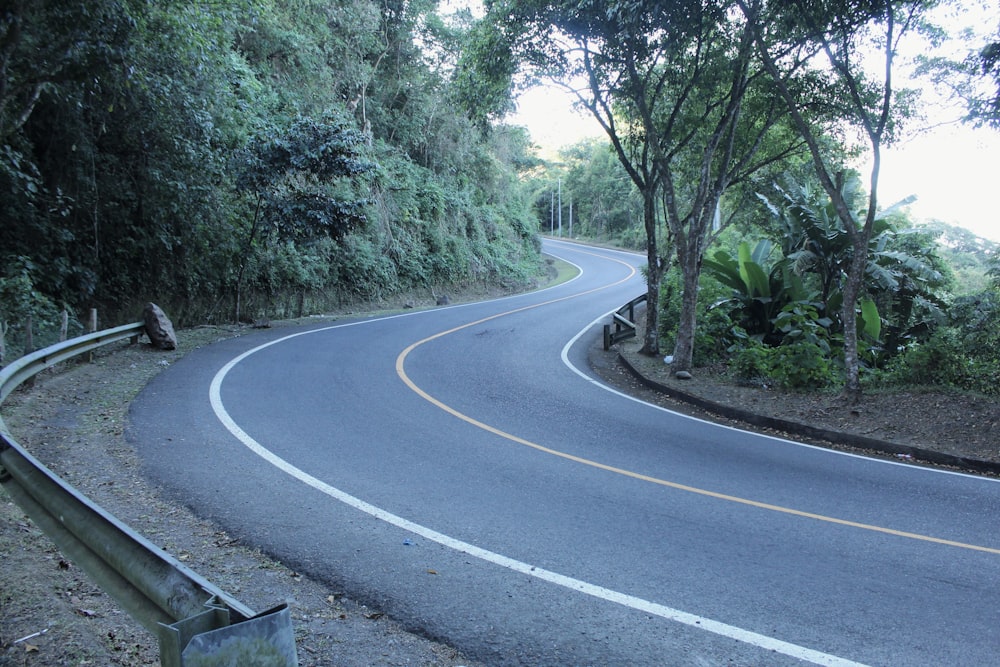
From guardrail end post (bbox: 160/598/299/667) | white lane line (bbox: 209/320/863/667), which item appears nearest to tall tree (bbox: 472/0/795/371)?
white lane line (bbox: 209/320/863/667)

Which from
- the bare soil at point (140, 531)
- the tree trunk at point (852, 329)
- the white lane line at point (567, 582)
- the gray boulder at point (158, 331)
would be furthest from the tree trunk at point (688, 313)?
the gray boulder at point (158, 331)

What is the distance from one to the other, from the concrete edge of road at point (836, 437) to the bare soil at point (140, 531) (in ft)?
0.43

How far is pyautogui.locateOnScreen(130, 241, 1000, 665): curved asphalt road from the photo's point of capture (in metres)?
4.20

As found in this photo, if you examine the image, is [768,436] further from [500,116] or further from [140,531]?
[500,116]

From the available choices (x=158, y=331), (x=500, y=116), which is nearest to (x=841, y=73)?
(x=500, y=116)

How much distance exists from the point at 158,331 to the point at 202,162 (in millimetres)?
4933

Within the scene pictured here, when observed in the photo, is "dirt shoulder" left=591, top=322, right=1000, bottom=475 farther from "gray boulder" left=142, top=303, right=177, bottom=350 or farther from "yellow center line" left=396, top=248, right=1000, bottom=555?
"gray boulder" left=142, top=303, right=177, bottom=350

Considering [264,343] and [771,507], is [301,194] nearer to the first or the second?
[264,343]

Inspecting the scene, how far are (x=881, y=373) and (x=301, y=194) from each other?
1456 centimetres

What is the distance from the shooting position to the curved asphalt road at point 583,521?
4.20 meters

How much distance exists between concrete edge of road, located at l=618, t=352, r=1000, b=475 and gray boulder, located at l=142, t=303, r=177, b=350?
989cm

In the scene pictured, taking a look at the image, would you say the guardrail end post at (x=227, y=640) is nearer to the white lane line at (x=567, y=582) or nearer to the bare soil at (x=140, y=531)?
the bare soil at (x=140, y=531)

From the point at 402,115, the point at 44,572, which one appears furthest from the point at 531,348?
the point at 402,115

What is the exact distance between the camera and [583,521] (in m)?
5.88
